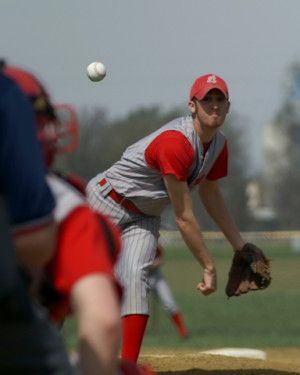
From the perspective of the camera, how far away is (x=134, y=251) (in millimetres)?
5469

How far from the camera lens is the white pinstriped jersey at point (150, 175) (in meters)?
5.44

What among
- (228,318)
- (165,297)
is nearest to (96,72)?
(165,297)

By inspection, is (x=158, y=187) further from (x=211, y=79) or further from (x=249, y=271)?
(x=249, y=271)

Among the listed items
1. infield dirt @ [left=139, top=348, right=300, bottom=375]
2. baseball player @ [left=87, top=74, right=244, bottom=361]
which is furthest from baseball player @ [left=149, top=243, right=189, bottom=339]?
baseball player @ [left=87, top=74, right=244, bottom=361]

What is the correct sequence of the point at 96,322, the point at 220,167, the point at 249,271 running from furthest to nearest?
the point at 249,271 < the point at 220,167 < the point at 96,322

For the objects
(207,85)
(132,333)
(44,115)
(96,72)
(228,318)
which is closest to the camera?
(44,115)

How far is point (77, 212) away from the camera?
2.13m

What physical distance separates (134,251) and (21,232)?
345 centimetres

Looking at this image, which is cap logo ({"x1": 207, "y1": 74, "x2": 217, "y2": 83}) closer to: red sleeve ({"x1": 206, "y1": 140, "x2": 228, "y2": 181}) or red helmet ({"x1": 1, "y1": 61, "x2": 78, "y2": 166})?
red sleeve ({"x1": 206, "y1": 140, "x2": 228, "y2": 181})

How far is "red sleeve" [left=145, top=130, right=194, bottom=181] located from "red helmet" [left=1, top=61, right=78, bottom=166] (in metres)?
2.89

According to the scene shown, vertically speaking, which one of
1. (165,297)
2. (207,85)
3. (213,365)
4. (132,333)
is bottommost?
(165,297)

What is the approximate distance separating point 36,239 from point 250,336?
10686mm

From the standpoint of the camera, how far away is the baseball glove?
5895mm

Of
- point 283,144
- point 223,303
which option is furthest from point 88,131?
point 223,303
